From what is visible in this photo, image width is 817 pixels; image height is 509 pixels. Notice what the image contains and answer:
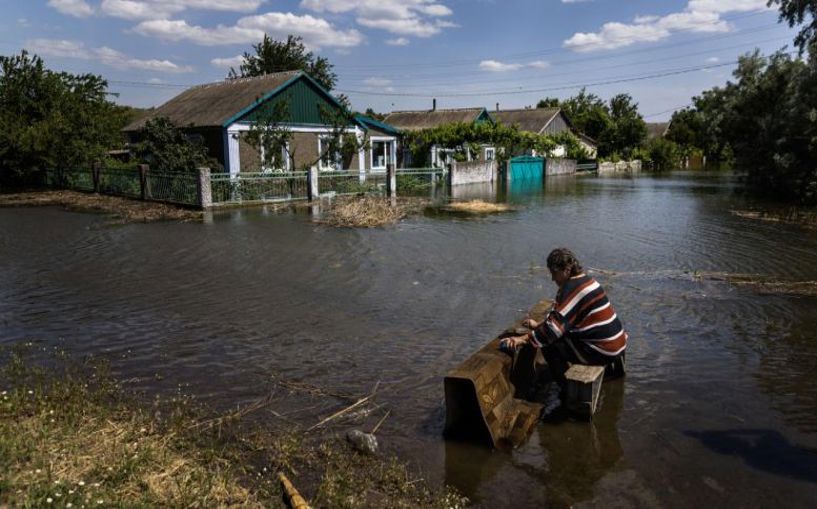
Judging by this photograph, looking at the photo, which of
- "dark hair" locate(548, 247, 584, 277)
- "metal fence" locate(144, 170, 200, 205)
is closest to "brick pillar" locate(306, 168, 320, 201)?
"metal fence" locate(144, 170, 200, 205)

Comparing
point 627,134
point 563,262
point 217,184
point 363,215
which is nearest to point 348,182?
point 217,184

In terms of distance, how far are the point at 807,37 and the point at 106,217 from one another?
29.9m

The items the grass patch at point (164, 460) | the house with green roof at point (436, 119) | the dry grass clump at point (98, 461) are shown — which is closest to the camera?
the dry grass clump at point (98, 461)

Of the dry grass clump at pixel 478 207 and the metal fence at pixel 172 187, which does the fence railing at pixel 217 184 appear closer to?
the metal fence at pixel 172 187

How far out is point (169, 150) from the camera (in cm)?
2305

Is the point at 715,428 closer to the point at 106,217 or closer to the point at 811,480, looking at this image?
the point at 811,480

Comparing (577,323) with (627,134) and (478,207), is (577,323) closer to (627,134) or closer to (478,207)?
(478,207)

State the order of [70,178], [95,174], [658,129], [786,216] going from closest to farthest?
[786,216] < [95,174] < [70,178] < [658,129]

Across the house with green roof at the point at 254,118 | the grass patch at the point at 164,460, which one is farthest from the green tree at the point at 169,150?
the grass patch at the point at 164,460

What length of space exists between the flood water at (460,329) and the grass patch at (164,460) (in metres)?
0.39

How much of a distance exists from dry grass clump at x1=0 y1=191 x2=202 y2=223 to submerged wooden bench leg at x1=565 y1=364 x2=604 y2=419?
1597 centimetres

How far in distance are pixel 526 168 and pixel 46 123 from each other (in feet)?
92.8

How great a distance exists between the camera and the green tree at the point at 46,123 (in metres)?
26.0

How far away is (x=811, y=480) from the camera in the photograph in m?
4.23
